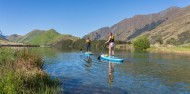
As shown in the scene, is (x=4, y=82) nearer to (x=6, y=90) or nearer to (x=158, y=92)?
(x=6, y=90)

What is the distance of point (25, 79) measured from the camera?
17.2 m

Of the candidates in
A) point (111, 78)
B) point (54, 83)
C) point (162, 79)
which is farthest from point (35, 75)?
point (162, 79)

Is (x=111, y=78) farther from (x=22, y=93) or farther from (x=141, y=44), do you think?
(x=141, y=44)

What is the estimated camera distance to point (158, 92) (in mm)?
20953

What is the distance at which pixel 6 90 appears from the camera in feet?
46.3

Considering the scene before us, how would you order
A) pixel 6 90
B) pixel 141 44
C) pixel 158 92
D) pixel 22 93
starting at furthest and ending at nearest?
pixel 141 44 < pixel 158 92 < pixel 22 93 < pixel 6 90

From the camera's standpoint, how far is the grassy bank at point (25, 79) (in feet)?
48.4

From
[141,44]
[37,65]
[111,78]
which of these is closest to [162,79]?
[111,78]

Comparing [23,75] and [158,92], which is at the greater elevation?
[23,75]

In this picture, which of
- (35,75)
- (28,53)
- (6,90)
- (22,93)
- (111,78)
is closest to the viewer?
(6,90)

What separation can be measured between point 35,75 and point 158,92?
8.29 m

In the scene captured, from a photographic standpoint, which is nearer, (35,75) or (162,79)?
(35,75)

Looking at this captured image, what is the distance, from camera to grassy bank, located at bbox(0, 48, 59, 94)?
1474 cm

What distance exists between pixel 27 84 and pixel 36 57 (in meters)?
7.95
